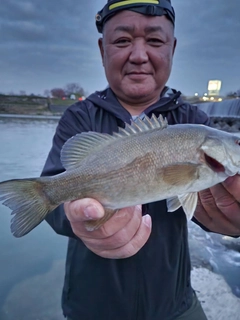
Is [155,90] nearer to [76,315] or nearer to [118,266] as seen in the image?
[118,266]

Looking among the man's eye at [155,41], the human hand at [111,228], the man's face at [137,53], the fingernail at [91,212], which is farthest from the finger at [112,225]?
the man's eye at [155,41]

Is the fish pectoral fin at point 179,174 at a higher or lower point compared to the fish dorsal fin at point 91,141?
lower

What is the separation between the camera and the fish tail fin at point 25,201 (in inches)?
55.5

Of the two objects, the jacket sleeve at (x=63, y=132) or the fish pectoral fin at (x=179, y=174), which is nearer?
the fish pectoral fin at (x=179, y=174)

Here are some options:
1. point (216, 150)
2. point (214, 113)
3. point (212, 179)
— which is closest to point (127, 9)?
point (216, 150)

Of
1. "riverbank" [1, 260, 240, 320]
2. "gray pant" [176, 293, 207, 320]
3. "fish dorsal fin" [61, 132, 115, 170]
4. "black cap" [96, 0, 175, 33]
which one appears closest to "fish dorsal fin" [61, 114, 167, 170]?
"fish dorsal fin" [61, 132, 115, 170]

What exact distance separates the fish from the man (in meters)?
0.30

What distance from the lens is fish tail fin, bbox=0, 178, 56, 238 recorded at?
1409 millimetres

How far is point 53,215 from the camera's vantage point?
1846 millimetres

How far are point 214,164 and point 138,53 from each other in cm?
103

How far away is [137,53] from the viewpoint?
6.48 ft

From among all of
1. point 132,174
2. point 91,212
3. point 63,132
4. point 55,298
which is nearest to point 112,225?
point 91,212

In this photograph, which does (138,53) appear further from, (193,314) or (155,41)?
(193,314)

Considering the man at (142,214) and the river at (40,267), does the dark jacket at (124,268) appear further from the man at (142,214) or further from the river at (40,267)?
the river at (40,267)
